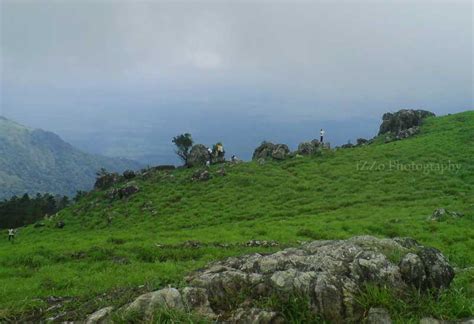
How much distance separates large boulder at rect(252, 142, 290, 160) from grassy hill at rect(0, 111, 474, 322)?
360 cm

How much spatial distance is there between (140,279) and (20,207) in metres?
105

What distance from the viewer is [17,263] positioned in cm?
2939

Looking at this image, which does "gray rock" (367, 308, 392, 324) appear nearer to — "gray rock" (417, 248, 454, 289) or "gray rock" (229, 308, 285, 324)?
"gray rock" (417, 248, 454, 289)

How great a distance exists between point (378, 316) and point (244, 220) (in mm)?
35323

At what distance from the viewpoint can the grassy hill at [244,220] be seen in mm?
20703

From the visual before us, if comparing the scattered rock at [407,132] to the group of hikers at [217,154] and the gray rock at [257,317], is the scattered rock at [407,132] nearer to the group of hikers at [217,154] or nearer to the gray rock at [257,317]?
the group of hikers at [217,154]

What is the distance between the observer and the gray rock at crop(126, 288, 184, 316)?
11.7 meters

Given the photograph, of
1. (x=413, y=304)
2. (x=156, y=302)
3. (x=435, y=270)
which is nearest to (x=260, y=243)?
(x=435, y=270)

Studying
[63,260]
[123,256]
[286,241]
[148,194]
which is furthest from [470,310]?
[148,194]

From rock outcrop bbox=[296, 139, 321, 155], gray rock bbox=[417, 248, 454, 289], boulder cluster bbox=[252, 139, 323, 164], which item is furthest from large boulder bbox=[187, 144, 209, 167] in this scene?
gray rock bbox=[417, 248, 454, 289]

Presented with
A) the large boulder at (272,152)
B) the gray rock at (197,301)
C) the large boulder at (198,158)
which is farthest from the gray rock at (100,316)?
the large boulder at (198,158)

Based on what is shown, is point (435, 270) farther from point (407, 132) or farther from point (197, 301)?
point (407, 132)

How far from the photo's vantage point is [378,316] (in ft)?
38.4

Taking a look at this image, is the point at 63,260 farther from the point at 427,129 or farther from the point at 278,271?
the point at 427,129
